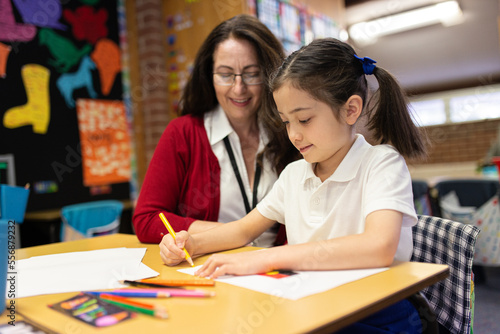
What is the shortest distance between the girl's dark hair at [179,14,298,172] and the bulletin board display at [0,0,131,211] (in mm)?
1958

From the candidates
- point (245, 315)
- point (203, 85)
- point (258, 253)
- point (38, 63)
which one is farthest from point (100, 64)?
point (245, 315)

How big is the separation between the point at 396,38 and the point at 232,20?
5.06m

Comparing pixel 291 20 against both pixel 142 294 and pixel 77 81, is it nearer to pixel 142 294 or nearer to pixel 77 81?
pixel 77 81

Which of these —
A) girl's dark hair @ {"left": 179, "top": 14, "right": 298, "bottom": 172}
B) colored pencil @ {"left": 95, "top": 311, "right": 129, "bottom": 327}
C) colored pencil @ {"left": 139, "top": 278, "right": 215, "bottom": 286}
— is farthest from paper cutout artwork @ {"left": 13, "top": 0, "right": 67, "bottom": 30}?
colored pencil @ {"left": 95, "top": 311, "right": 129, "bottom": 327}

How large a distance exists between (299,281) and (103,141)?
10.1 ft

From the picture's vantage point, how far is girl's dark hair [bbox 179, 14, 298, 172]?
1.54 meters

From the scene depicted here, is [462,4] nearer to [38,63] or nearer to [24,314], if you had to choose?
[38,63]

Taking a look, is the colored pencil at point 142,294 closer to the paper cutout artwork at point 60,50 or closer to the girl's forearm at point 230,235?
the girl's forearm at point 230,235

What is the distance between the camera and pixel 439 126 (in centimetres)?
892

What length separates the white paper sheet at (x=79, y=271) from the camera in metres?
0.84

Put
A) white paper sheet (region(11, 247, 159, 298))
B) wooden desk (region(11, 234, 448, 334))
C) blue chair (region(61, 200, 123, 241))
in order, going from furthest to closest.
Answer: blue chair (region(61, 200, 123, 241)) → white paper sheet (region(11, 247, 159, 298)) → wooden desk (region(11, 234, 448, 334))

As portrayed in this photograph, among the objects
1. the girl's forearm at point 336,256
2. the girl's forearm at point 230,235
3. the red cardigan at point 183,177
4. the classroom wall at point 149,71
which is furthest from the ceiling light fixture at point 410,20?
the girl's forearm at point 336,256

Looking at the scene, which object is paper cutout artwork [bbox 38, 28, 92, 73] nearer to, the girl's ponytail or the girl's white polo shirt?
the girl's white polo shirt

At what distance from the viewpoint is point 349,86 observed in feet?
3.66
